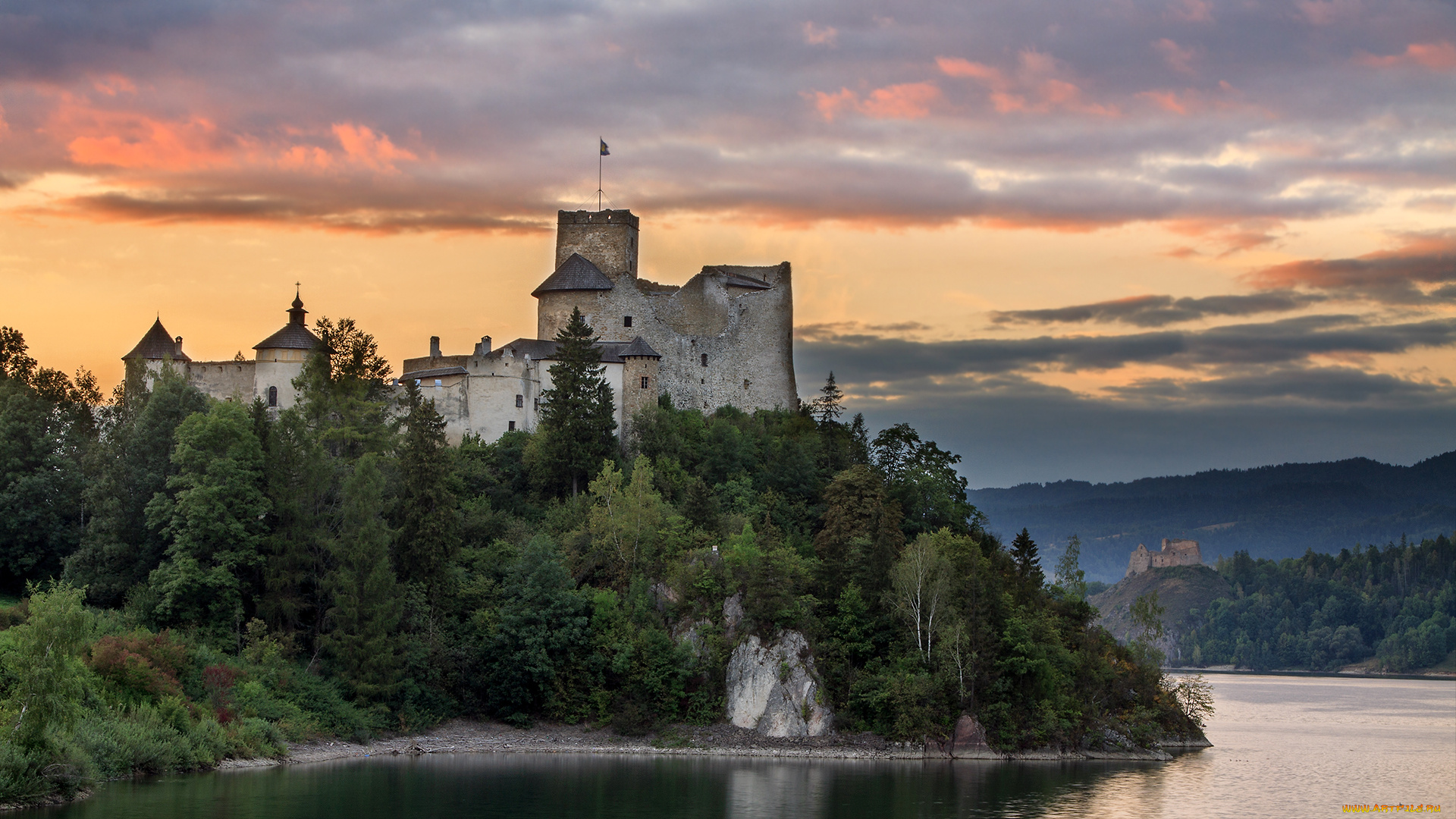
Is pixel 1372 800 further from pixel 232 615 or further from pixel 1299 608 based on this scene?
pixel 1299 608

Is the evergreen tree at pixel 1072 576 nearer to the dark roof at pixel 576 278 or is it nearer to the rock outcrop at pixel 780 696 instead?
the rock outcrop at pixel 780 696

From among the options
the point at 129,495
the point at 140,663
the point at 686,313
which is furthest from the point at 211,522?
the point at 686,313

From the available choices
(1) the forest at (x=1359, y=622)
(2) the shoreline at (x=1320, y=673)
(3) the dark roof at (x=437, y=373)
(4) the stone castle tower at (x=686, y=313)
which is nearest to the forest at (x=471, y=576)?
(3) the dark roof at (x=437, y=373)

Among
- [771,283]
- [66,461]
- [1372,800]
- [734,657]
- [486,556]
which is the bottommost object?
[1372,800]

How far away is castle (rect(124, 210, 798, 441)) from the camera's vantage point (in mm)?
68938

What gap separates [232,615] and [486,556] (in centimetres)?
1139

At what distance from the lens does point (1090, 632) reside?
6900 cm

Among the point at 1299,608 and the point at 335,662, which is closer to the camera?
the point at 335,662

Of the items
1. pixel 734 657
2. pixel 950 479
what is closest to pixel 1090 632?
pixel 950 479

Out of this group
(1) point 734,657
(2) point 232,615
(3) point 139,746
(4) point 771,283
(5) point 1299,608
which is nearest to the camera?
(3) point 139,746

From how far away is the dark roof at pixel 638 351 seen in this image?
237 feet

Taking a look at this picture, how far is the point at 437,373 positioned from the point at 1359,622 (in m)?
157

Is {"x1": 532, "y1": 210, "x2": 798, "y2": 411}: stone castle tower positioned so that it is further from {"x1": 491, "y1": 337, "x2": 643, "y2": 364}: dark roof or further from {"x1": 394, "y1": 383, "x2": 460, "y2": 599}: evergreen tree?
{"x1": 394, "y1": 383, "x2": 460, "y2": 599}: evergreen tree

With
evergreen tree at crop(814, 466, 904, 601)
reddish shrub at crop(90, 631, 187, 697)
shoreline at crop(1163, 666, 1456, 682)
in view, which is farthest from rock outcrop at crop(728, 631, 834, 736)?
shoreline at crop(1163, 666, 1456, 682)
